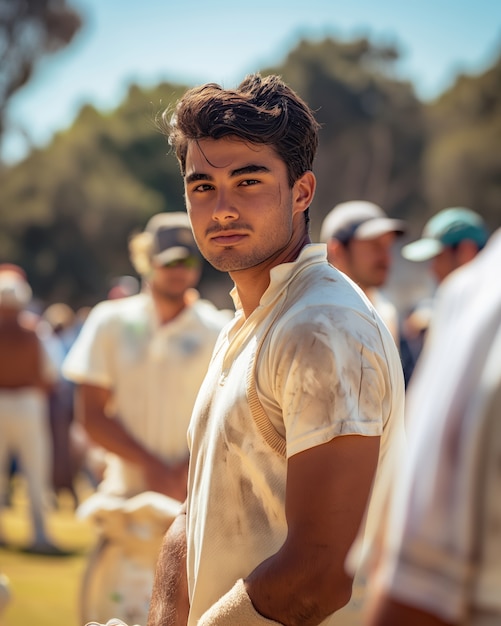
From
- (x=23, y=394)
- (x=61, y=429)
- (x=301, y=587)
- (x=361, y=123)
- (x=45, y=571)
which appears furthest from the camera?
(x=361, y=123)

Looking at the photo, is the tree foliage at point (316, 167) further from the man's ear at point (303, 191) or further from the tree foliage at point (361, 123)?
the man's ear at point (303, 191)

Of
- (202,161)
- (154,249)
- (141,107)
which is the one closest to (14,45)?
(141,107)

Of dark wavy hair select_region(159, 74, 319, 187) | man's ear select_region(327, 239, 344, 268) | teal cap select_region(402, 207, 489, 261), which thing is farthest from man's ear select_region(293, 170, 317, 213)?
teal cap select_region(402, 207, 489, 261)

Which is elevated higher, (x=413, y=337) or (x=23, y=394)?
(x=413, y=337)

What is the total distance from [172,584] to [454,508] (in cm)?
163

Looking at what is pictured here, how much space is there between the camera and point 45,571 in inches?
335

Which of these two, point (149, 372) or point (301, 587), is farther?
point (149, 372)

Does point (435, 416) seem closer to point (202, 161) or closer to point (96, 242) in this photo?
point (202, 161)

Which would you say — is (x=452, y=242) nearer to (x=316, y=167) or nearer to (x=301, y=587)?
(x=301, y=587)

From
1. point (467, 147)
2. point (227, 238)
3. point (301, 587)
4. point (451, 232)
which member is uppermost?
point (467, 147)

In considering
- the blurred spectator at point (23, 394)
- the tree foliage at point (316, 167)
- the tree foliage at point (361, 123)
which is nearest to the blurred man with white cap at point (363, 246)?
the blurred spectator at point (23, 394)

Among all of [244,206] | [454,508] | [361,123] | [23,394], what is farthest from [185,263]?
[361,123]

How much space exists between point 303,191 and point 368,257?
3.18m

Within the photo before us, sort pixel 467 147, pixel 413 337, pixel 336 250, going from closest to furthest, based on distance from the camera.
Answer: pixel 336 250, pixel 413 337, pixel 467 147
